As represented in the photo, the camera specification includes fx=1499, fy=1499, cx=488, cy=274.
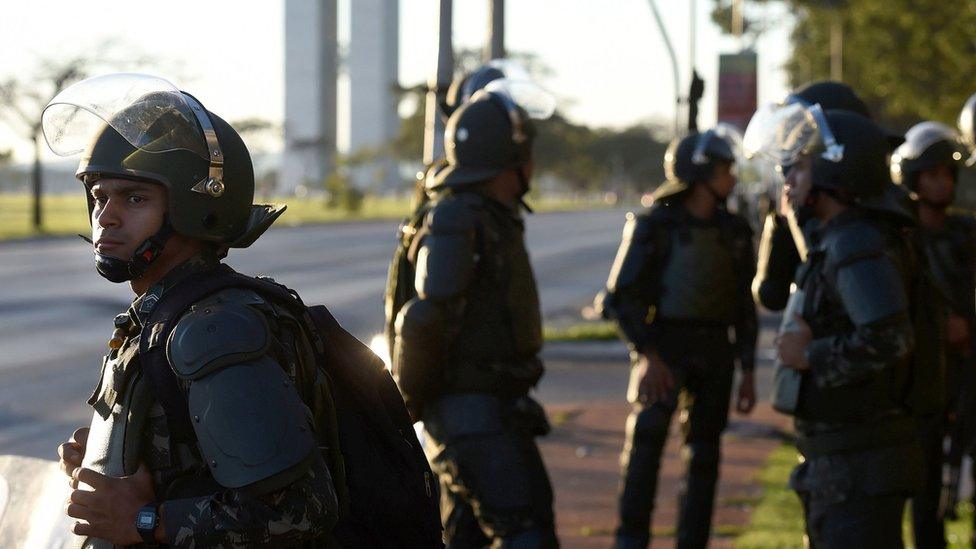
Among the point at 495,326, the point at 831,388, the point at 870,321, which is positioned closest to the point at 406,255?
the point at 495,326

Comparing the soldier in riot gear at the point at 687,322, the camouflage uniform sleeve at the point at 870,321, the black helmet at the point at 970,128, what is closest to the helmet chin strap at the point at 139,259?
the camouflage uniform sleeve at the point at 870,321

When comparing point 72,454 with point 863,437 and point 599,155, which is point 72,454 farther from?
point 599,155

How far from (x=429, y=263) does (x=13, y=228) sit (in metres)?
41.9

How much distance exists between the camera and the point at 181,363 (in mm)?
2314

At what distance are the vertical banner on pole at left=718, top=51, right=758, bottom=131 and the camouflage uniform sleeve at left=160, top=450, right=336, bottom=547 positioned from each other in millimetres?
10979

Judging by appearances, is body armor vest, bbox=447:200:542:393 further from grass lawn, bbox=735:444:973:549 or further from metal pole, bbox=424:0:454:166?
metal pole, bbox=424:0:454:166

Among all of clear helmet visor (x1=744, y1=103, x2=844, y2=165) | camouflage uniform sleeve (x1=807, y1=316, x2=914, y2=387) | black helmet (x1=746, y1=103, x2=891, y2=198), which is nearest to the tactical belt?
camouflage uniform sleeve (x1=807, y1=316, x2=914, y2=387)

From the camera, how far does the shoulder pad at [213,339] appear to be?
231 cm

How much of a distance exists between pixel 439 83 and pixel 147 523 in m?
5.01

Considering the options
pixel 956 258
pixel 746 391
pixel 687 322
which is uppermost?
pixel 956 258

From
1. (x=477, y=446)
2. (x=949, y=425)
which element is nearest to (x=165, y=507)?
(x=477, y=446)

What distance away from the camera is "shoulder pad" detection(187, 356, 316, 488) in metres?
2.29

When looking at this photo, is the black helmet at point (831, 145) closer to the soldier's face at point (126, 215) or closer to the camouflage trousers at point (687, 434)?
the camouflage trousers at point (687, 434)

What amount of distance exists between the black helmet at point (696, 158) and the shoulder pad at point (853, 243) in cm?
215
